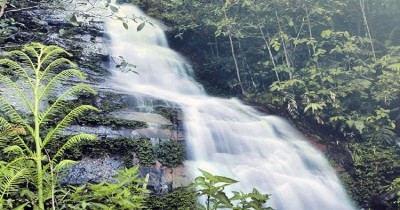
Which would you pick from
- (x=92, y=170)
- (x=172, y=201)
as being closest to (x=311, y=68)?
(x=172, y=201)

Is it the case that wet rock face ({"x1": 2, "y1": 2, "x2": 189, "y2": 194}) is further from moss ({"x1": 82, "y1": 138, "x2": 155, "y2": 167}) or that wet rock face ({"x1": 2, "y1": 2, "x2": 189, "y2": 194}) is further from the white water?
the white water

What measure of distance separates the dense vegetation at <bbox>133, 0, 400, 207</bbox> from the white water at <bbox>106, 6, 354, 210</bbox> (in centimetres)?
83

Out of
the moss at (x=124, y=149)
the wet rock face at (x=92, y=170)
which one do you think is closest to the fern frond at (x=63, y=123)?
the wet rock face at (x=92, y=170)

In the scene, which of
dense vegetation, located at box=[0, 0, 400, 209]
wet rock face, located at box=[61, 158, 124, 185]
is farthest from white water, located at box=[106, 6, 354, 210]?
wet rock face, located at box=[61, 158, 124, 185]

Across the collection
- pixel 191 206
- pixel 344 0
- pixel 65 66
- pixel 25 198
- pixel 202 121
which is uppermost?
pixel 344 0

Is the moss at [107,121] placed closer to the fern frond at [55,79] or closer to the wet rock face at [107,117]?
the wet rock face at [107,117]

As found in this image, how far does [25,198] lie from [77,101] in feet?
11.4

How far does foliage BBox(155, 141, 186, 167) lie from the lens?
5.32m

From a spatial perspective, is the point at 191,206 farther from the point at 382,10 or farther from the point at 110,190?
the point at 382,10

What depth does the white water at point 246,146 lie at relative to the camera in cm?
584

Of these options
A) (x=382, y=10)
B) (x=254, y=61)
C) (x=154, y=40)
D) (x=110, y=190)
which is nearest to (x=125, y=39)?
(x=154, y=40)

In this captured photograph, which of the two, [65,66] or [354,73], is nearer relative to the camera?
[65,66]

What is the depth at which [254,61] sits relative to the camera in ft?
37.0

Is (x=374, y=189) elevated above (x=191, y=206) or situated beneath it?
situated beneath
